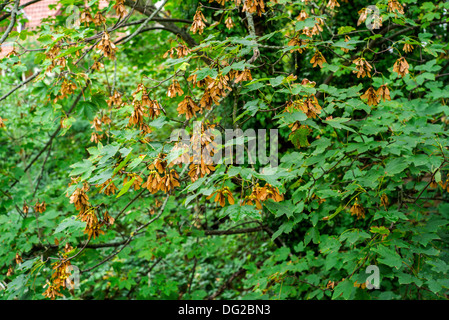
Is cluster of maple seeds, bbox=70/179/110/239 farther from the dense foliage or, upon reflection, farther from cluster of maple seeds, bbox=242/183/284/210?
cluster of maple seeds, bbox=242/183/284/210

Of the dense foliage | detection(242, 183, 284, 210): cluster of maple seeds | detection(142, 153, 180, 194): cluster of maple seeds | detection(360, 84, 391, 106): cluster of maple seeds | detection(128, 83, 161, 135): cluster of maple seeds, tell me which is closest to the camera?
detection(242, 183, 284, 210): cluster of maple seeds

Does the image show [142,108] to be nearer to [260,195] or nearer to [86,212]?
[86,212]

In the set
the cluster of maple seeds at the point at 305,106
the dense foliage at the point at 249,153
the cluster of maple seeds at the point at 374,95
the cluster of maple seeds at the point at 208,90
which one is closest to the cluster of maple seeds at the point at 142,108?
the dense foliage at the point at 249,153

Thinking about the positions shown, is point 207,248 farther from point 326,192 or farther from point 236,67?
point 236,67

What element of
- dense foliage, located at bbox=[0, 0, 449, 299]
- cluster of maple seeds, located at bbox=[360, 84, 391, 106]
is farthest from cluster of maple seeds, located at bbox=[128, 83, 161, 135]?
cluster of maple seeds, located at bbox=[360, 84, 391, 106]

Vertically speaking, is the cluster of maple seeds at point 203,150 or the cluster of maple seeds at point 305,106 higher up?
the cluster of maple seeds at point 305,106

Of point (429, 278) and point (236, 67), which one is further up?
point (236, 67)

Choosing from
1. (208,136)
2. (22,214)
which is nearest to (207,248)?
(22,214)

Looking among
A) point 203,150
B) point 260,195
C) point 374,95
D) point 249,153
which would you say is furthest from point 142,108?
point 374,95

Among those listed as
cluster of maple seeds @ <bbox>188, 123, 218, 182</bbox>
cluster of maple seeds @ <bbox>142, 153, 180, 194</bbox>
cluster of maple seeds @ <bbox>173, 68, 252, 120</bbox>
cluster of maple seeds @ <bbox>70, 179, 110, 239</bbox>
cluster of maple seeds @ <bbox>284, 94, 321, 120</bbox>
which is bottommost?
cluster of maple seeds @ <bbox>70, 179, 110, 239</bbox>

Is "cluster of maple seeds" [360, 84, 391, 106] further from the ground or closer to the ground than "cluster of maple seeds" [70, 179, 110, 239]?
further from the ground

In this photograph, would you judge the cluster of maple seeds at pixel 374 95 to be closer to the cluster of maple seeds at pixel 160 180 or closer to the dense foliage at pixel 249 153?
the dense foliage at pixel 249 153
